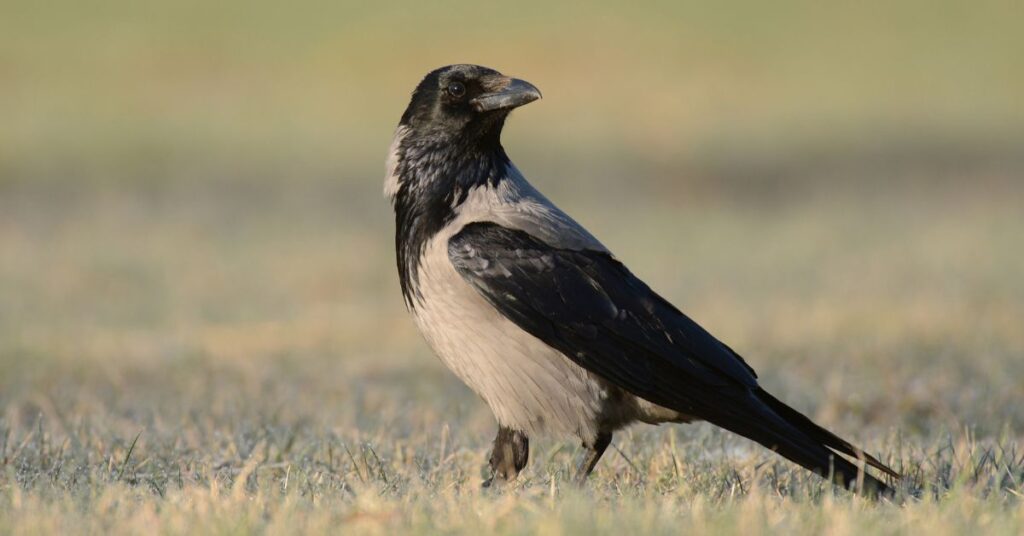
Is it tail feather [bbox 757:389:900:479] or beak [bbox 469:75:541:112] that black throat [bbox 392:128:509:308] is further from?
tail feather [bbox 757:389:900:479]

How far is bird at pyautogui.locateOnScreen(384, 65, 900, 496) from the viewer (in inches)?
184

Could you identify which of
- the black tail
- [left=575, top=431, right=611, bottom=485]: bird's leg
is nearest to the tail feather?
the black tail

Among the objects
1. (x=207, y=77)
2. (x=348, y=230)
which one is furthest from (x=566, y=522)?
(x=207, y=77)

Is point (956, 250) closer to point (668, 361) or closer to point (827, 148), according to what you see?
point (827, 148)

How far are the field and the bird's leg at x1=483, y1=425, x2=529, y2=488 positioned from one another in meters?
0.12

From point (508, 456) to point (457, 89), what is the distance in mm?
1307

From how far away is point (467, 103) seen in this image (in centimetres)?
530

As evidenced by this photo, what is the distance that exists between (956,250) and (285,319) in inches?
235

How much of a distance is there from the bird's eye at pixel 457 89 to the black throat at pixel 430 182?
0.16 meters

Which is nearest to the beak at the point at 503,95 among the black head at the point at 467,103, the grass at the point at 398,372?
the black head at the point at 467,103

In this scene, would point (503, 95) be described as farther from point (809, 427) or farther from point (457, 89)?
point (809, 427)

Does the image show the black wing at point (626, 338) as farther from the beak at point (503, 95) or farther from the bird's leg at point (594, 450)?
the beak at point (503, 95)

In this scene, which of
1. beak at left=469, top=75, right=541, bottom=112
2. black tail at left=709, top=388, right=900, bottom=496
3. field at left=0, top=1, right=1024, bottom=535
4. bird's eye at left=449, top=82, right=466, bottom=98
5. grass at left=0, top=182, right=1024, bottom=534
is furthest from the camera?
bird's eye at left=449, top=82, right=466, bottom=98

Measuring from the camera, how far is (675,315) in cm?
489
